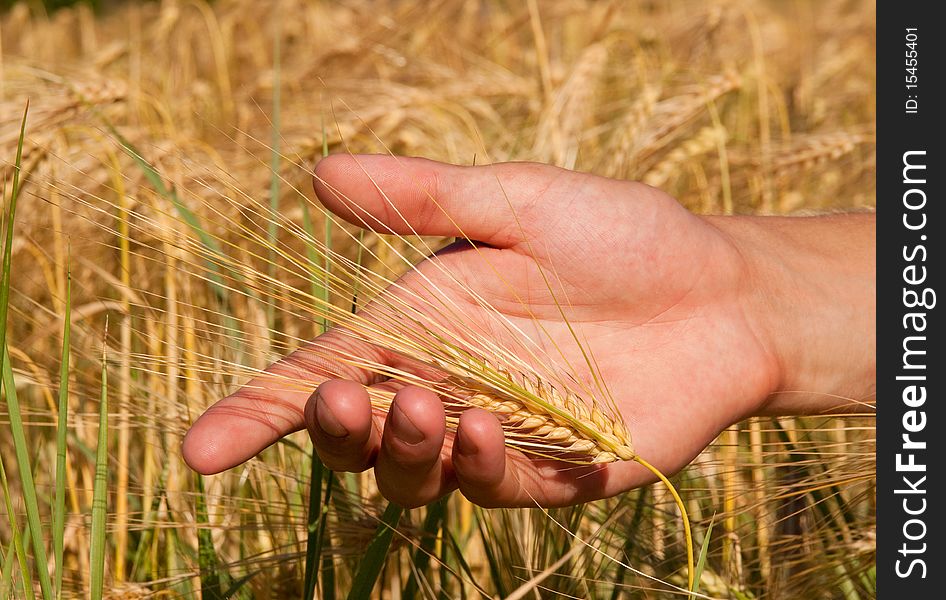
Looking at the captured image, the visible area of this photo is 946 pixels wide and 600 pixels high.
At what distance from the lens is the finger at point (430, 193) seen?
0.98 metres

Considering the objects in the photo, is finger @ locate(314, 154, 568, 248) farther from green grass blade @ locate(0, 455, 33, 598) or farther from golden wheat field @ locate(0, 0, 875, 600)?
green grass blade @ locate(0, 455, 33, 598)

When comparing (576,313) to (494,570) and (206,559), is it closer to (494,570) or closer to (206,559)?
(494,570)

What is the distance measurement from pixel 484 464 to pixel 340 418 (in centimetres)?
14

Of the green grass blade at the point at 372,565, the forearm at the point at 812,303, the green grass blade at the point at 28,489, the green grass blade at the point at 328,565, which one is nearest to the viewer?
the green grass blade at the point at 28,489

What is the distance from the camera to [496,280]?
1093 millimetres

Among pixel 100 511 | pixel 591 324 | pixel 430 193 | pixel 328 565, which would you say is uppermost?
pixel 430 193

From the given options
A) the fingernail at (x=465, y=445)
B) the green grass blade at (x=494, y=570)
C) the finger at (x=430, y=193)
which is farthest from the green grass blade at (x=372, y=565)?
the finger at (x=430, y=193)

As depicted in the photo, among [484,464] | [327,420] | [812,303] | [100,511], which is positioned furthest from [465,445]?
[812,303]

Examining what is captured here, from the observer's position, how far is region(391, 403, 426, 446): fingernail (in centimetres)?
79

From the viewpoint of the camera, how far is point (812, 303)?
1.34m

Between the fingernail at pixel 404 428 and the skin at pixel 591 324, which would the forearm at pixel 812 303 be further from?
the fingernail at pixel 404 428

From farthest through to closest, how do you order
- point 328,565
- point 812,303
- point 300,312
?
point 300,312
point 812,303
point 328,565
